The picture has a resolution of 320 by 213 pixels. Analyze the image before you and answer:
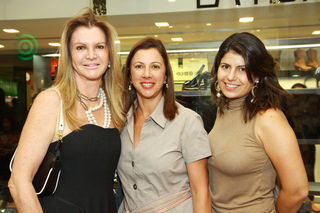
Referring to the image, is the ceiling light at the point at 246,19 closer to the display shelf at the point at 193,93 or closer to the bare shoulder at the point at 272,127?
the display shelf at the point at 193,93

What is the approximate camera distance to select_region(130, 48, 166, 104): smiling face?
201cm

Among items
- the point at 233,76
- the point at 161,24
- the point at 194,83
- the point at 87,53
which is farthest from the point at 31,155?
the point at 161,24

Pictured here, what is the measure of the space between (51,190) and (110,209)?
A: 42 cm

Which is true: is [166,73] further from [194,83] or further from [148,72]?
[194,83]

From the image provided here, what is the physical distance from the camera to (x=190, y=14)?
4723 millimetres

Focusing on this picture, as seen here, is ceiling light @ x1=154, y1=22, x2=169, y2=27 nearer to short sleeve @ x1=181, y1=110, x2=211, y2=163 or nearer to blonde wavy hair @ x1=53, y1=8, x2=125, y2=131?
blonde wavy hair @ x1=53, y1=8, x2=125, y2=131

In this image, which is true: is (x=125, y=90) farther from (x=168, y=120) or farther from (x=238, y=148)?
(x=238, y=148)

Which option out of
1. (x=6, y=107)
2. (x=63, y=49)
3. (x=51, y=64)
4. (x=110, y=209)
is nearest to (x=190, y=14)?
(x=51, y=64)

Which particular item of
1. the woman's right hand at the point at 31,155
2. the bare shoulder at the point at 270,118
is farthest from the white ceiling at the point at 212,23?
the woman's right hand at the point at 31,155

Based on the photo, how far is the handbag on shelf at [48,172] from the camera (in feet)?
5.41

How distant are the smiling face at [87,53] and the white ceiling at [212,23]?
8.56ft

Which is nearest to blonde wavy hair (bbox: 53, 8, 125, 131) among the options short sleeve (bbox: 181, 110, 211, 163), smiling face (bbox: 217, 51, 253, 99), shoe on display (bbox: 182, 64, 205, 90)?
short sleeve (bbox: 181, 110, 211, 163)

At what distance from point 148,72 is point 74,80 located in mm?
440

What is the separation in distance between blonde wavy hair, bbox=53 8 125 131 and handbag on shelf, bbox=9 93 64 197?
14 centimetres
